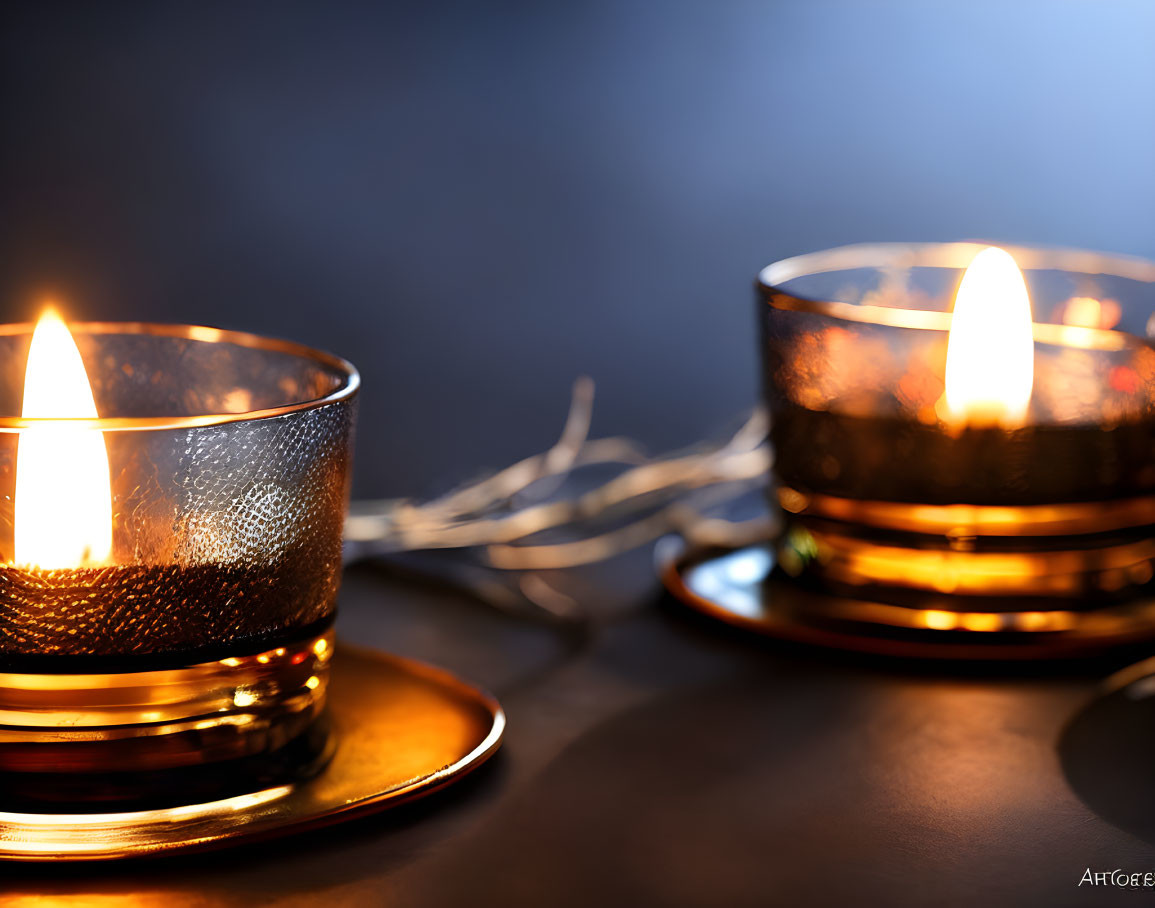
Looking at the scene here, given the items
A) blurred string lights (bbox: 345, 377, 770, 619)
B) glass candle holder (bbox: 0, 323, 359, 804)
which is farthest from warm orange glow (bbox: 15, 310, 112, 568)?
blurred string lights (bbox: 345, 377, 770, 619)

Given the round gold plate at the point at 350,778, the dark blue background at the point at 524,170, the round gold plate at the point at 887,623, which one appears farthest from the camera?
the dark blue background at the point at 524,170

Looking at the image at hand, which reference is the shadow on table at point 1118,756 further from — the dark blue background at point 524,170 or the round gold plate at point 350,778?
the dark blue background at point 524,170

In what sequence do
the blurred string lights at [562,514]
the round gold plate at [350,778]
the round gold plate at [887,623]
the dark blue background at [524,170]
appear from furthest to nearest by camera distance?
the dark blue background at [524,170]
the blurred string lights at [562,514]
the round gold plate at [887,623]
the round gold plate at [350,778]

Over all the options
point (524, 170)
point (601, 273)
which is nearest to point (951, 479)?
point (601, 273)

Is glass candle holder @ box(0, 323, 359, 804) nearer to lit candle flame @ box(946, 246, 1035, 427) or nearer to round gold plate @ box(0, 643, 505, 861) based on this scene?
round gold plate @ box(0, 643, 505, 861)

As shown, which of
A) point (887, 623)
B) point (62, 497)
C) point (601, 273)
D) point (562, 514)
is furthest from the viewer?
point (601, 273)

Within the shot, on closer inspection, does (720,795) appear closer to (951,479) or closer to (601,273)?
(951,479)

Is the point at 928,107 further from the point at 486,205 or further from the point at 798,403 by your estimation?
the point at 798,403

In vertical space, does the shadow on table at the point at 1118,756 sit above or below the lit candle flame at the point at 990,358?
below

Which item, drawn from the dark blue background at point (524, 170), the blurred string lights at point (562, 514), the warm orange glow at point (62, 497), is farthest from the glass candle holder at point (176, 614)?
the dark blue background at point (524, 170)
